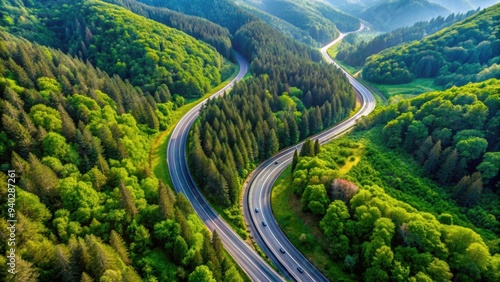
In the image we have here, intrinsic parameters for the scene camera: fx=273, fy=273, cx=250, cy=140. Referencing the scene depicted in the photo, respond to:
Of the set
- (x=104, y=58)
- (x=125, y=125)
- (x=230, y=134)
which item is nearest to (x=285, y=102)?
(x=230, y=134)

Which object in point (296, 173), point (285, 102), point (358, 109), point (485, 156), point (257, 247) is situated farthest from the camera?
point (358, 109)

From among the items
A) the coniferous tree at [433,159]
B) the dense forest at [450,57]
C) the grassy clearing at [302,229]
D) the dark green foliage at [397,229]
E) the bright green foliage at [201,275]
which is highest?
the dense forest at [450,57]

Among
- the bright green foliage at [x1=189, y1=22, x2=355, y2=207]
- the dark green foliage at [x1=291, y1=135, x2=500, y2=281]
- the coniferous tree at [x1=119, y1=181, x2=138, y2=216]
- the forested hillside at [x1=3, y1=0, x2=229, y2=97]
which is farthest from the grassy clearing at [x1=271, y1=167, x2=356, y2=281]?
the forested hillside at [x1=3, y1=0, x2=229, y2=97]

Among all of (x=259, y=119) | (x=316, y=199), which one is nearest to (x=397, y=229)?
(x=316, y=199)

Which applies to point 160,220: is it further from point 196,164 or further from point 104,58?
point 104,58

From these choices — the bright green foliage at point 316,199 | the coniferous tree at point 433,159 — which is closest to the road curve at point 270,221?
the bright green foliage at point 316,199

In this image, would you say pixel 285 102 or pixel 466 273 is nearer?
pixel 466 273

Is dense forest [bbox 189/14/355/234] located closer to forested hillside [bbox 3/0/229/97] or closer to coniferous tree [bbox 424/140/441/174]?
forested hillside [bbox 3/0/229/97]

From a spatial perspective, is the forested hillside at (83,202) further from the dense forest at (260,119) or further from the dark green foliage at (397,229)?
the dark green foliage at (397,229)
